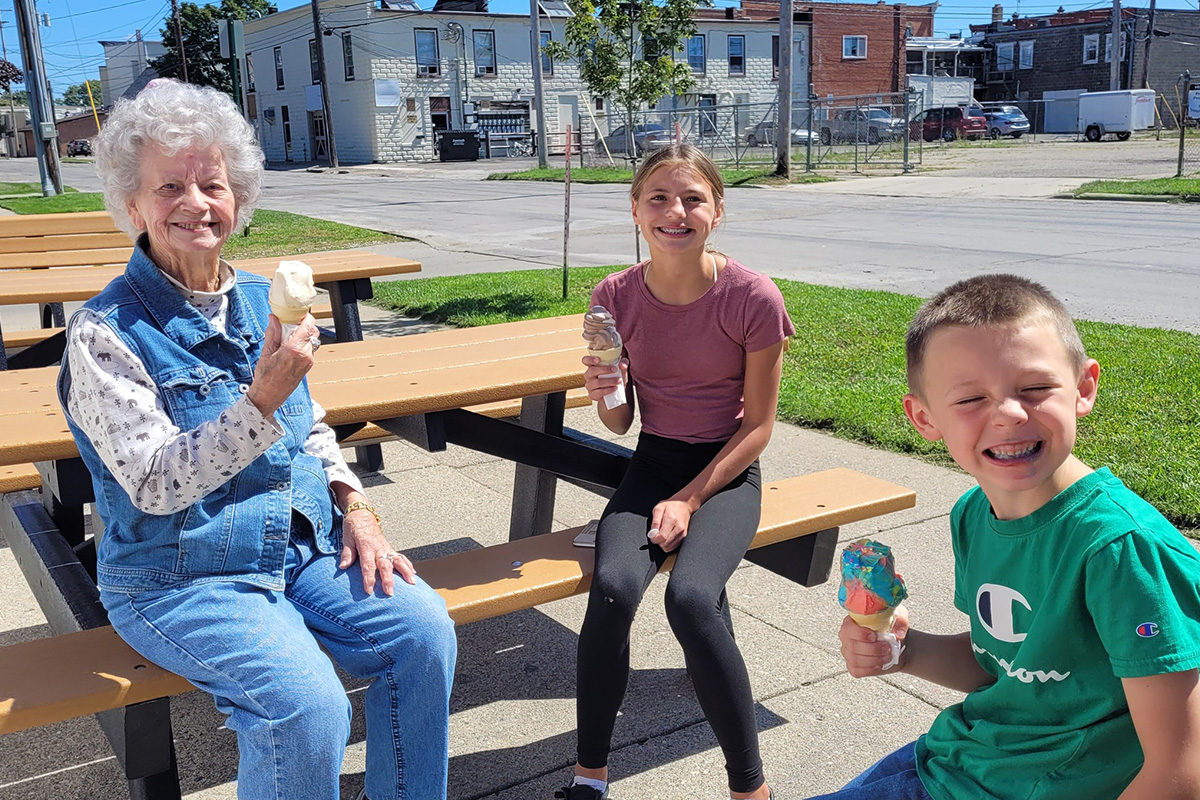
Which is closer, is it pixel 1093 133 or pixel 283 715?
pixel 283 715

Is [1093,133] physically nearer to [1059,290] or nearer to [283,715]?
[1059,290]

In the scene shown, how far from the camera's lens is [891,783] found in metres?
1.83

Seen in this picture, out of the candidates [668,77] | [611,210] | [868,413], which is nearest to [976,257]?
[668,77]

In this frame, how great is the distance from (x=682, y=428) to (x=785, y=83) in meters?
22.6

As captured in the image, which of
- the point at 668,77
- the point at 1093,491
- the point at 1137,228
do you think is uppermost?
the point at 668,77

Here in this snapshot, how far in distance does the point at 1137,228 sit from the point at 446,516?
13.0 m

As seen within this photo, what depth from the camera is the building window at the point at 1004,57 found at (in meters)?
63.9

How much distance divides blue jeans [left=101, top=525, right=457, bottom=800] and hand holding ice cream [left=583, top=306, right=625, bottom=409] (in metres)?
0.75

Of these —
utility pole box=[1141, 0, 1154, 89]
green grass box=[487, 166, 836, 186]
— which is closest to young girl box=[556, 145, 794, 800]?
green grass box=[487, 166, 836, 186]

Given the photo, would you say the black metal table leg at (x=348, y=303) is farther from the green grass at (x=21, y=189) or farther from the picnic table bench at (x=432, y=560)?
the green grass at (x=21, y=189)

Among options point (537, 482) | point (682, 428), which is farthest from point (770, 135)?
point (682, 428)

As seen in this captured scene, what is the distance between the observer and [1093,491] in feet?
5.14

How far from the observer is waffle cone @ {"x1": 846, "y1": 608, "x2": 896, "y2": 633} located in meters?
1.86

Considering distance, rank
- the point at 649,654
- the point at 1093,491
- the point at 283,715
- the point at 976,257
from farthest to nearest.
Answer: the point at 976,257 → the point at 649,654 → the point at 283,715 → the point at 1093,491
